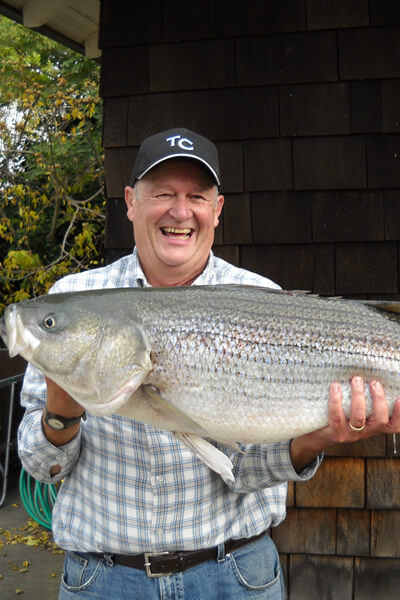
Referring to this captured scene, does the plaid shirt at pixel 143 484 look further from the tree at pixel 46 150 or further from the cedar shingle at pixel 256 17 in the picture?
the tree at pixel 46 150

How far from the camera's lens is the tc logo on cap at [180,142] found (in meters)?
2.51

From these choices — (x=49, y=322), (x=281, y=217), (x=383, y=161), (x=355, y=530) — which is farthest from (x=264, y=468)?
(x=383, y=161)

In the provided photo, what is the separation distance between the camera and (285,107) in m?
4.25

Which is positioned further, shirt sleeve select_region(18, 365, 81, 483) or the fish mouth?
shirt sleeve select_region(18, 365, 81, 483)

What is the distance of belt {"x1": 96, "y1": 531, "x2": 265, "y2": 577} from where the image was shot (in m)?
2.33

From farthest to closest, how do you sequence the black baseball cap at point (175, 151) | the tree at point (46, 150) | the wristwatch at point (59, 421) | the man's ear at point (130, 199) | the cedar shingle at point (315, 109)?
the tree at point (46, 150)
the cedar shingle at point (315, 109)
the man's ear at point (130, 199)
the black baseball cap at point (175, 151)
the wristwatch at point (59, 421)

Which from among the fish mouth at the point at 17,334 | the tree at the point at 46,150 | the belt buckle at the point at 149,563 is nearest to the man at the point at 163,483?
the belt buckle at the point at 149,563

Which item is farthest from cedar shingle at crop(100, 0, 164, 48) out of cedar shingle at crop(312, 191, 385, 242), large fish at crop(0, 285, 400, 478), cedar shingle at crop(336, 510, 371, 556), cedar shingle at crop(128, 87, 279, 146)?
cedar shingle at crop(336, 510, 371, 556)

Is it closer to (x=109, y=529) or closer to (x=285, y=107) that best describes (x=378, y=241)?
(x=285, y=107)

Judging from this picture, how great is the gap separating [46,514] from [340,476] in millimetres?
3101

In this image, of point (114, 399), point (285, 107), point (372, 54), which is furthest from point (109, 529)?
point (372, 54)

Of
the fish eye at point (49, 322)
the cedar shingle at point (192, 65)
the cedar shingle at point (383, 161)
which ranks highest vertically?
the cedar shingle at point (192, 65)

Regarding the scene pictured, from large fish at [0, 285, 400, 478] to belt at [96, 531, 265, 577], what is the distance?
0.49 m

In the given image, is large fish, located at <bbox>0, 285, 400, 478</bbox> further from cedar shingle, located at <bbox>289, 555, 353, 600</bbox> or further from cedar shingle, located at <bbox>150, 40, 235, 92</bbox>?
cedar shingle, located at <bbox>289, 555, 353, 600</bbox>
